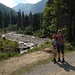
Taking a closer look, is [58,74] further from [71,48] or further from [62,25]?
[62,25]

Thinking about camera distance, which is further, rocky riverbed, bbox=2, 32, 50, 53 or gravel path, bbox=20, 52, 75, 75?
rocky riverbed, bbox=2, 32, 50, 53

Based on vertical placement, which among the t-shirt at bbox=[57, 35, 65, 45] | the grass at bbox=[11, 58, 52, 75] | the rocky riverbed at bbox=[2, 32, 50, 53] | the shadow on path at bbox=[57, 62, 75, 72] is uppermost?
the t-shirt at bbox=[57, 35, 65, 45]

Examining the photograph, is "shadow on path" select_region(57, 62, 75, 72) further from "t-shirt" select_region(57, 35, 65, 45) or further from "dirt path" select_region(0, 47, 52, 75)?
"dirt path" select_region(0, 47, 52, 75)

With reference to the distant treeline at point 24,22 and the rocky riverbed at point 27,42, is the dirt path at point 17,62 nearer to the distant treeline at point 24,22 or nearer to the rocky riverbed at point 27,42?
the rocky riverbed at point 27,42

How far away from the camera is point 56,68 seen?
44.6 ft

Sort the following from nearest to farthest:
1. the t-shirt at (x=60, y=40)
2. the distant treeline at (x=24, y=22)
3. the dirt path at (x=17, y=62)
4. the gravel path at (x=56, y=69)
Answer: the gravel path at (x=56, y=69) → the dirt path at (x=17, y=62) → the t-shirt at (x=60, y=40) → the distant treeline at (x=24, y=22)

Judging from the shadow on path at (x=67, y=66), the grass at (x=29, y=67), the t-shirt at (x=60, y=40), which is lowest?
the grass at (x=29, y=67)

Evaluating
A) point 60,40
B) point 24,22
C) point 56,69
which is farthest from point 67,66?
point 24,22

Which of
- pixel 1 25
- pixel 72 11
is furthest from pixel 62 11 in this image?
pixel 1 25

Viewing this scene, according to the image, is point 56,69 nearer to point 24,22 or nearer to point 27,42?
point 27,42

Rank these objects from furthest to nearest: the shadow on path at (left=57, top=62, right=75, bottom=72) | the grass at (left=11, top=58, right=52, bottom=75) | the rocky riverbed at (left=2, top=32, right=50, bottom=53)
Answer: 1. the rocky riverbed at (left=2, top=32, right=50, bottom=53)
2. the grass at (left=11, top=58, right=52, bottom=75)
3. the shadow on path at (left=57, top=62, right=75, bottom=72)

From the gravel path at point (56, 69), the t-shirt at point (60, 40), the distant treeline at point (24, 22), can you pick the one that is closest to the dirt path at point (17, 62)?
the gravel path at point (56, 69)

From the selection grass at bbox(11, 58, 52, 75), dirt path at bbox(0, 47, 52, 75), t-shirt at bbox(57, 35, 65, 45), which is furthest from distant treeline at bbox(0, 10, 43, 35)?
t-shirt at bbox(57, 35, 65, 45)

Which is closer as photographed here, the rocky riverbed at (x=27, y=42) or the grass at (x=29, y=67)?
the grass at (x=29, y=67)
